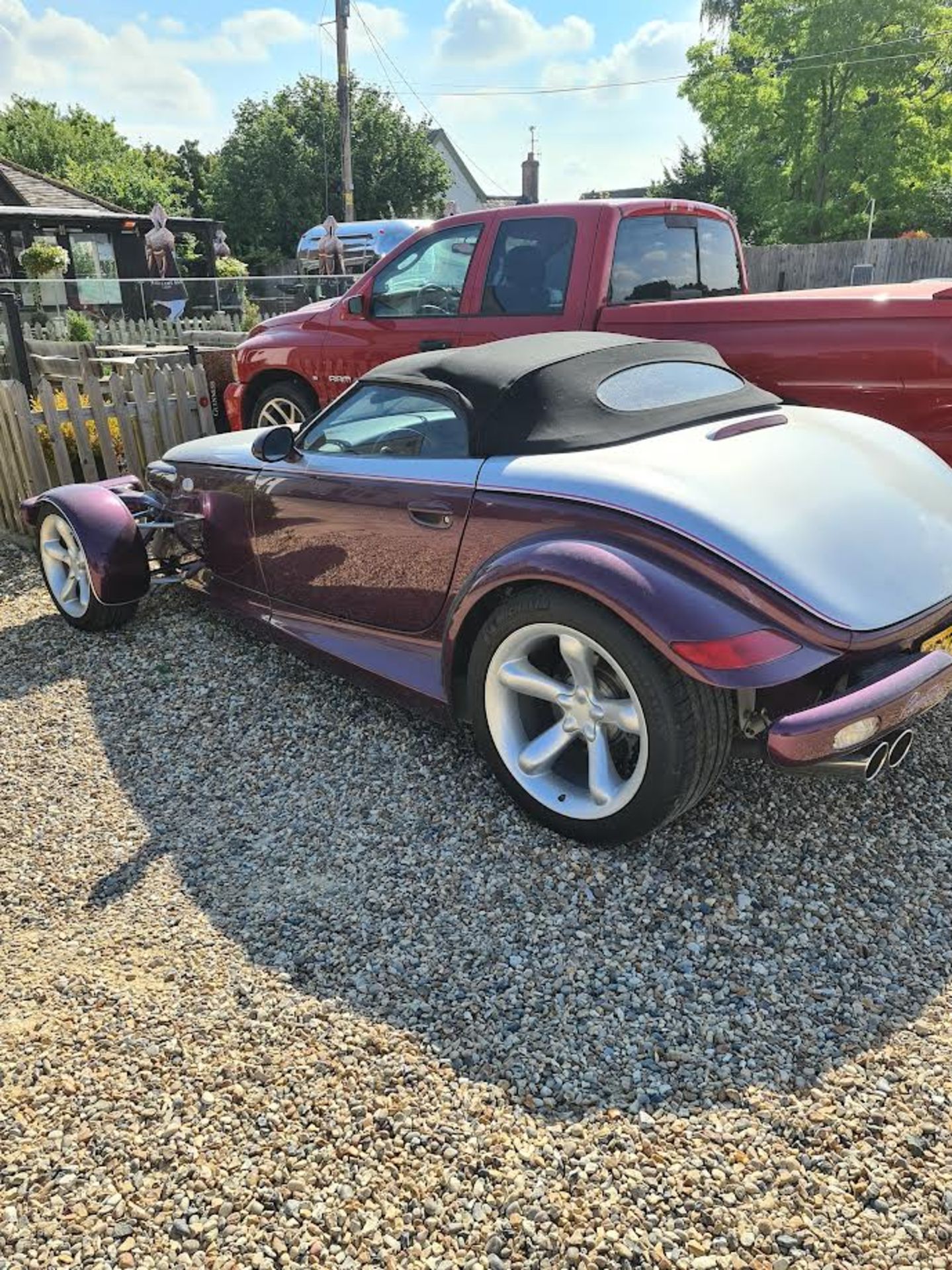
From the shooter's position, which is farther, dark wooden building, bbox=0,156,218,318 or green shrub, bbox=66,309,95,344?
dark wooden building, bbox=0,156,218,318

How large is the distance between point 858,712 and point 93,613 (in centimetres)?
388

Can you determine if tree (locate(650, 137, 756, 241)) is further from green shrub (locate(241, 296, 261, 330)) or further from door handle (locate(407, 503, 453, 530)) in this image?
door handle (locate(407, 503, 453, 530))

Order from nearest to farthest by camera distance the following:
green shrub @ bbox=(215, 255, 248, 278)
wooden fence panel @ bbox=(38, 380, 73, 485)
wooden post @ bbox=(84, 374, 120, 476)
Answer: wooden fence panel @ bbox=(38, 380, 73, 485)
wooden post @ bbox=(84, 374, 120, 476)
green shrub @ bbox=(215, 255, 248, 278)

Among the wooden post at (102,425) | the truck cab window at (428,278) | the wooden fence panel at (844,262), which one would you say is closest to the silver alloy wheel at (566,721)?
the truck cab window at (428,278)

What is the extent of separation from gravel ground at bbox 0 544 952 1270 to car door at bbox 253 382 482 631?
24.8 inches

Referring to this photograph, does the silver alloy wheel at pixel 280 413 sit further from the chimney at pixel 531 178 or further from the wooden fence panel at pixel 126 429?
the chimney at pixel 531 178

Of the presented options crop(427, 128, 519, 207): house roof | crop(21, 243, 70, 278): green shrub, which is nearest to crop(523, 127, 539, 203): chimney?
crop(427, 128, 519, 207): house roof

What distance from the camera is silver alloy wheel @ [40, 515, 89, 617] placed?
15.8 feet

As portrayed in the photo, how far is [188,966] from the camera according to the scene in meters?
2.50

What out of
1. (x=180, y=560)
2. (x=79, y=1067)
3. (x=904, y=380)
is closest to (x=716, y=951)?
(x=79, y=1067)

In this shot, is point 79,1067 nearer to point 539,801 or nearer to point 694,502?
point 539,801

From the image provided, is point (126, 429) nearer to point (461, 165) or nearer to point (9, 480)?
point (9, 480)

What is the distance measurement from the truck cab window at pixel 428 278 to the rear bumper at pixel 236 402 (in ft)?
4.38

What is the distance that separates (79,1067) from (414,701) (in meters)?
1.59
